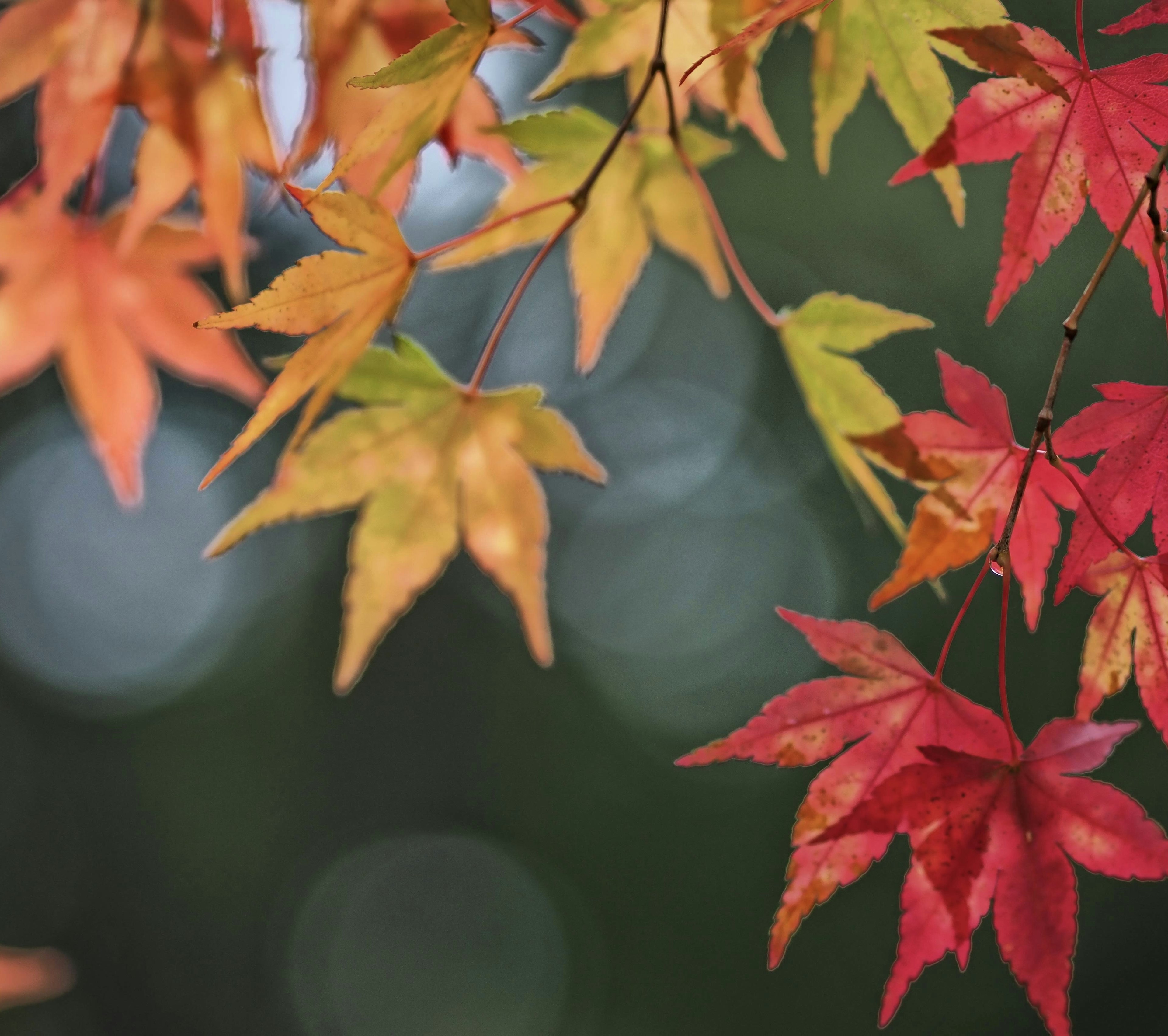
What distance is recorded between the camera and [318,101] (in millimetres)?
785

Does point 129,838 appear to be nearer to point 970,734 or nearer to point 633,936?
point 633,936

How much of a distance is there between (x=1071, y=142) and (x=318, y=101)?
1.84ft

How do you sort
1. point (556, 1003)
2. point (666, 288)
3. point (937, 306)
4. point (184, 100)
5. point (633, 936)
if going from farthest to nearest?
point (556, 1003) < point (666, 288) < point (633, 936) < point (937, 306) < point (184, 100)

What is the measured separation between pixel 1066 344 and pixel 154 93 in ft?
2.29

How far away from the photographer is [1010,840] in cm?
50

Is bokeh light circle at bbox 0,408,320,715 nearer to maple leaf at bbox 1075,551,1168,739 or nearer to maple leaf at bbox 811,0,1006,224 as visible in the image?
maple leaf at bbox 811,0,1006,224

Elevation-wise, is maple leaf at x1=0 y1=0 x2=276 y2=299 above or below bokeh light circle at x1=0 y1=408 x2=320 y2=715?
above

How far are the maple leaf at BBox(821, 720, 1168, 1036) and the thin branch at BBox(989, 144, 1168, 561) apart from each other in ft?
0.38

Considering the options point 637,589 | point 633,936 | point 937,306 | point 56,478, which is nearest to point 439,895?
point 633,936

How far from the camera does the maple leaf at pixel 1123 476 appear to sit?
19.3 inches

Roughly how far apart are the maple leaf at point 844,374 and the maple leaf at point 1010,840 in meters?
0.18

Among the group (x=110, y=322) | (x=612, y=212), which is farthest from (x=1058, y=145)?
(x=110, y=322)

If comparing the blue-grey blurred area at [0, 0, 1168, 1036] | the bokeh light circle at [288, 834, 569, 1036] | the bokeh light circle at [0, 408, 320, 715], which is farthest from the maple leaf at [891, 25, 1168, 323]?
the bokeh light circle at [288, 834, 569, 1036]

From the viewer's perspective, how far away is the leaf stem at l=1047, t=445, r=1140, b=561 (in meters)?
0.47
